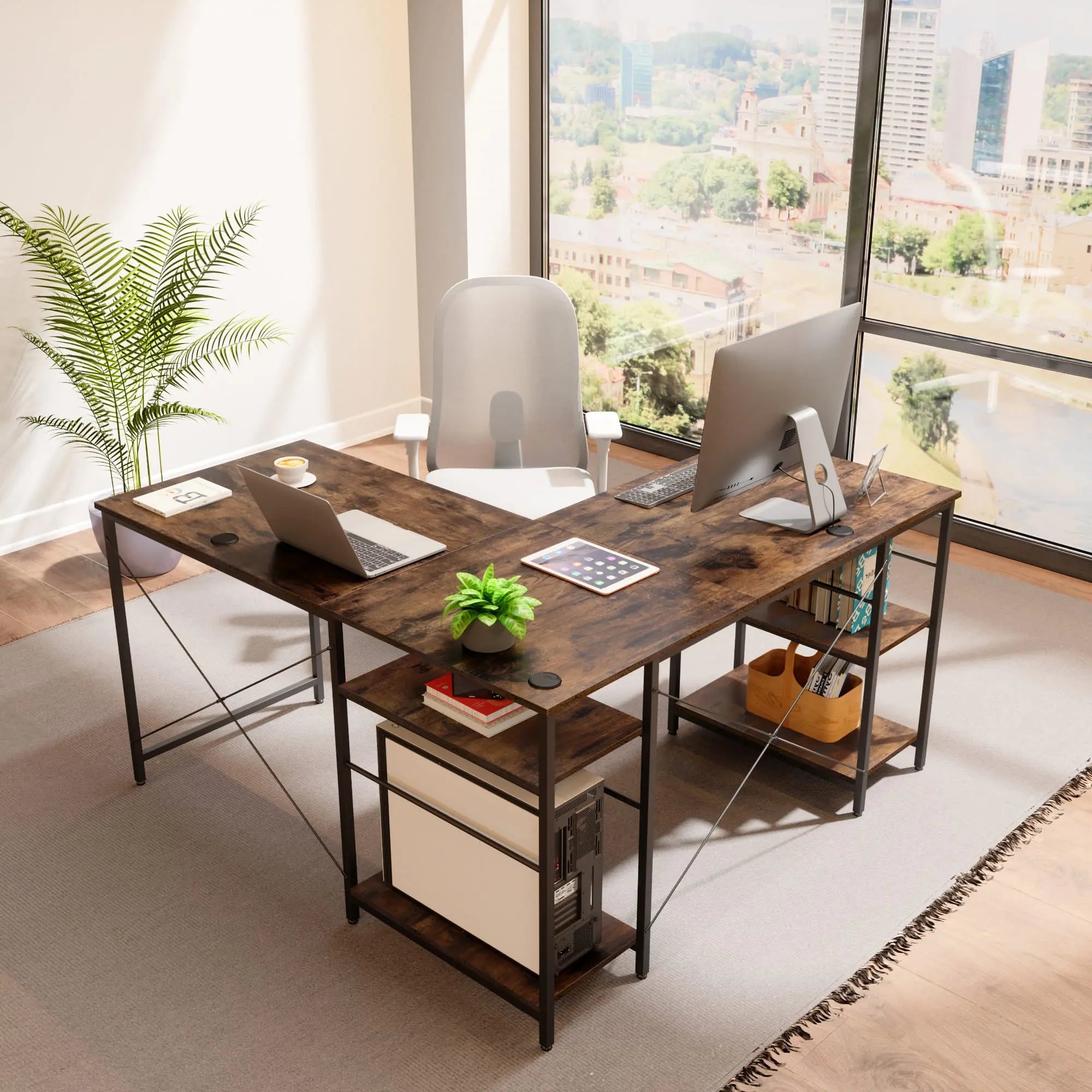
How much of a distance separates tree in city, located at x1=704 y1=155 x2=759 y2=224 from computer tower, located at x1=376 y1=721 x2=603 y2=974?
123 inches

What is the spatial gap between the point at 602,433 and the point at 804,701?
101 cm

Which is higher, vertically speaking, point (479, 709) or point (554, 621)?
point (554, 621)

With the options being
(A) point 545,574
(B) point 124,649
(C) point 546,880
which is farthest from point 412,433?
(C) point 546,880

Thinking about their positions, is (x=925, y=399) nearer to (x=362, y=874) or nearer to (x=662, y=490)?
(x=662, y=490)

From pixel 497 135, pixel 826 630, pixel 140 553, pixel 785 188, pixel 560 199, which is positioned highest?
pixel 497 135

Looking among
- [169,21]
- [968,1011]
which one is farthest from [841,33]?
[968,1011]

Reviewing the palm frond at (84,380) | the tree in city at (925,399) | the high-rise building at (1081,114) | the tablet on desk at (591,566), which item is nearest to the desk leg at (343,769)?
the tablet on desk at (591,566)

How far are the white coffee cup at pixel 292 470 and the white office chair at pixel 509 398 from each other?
24.2 inches

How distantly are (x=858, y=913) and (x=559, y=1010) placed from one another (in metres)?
0.75

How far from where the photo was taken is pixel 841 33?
183 inches

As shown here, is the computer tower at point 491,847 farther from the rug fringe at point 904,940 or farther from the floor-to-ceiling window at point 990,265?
the floor-to-ceiling window at point 990,265

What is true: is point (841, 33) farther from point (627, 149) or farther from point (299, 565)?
point (299, 565)

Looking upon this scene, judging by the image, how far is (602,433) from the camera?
12.9 feet

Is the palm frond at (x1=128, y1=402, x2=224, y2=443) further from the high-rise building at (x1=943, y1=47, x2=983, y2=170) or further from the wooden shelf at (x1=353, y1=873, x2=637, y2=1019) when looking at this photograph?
the high-rise building at (x1=943, y1=47, x2=983, y2=170)
